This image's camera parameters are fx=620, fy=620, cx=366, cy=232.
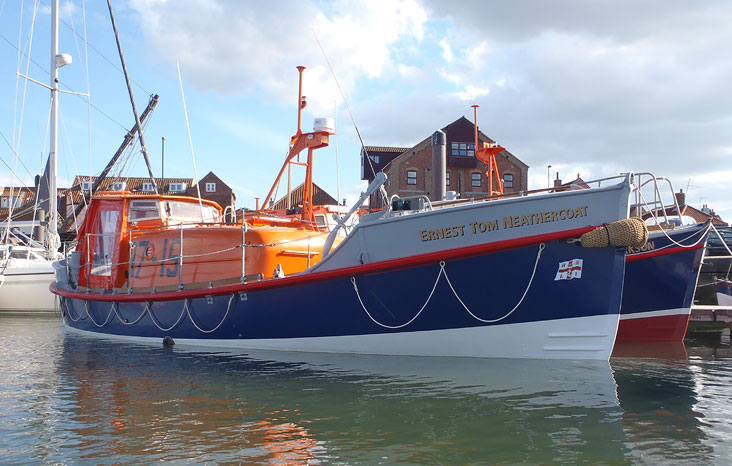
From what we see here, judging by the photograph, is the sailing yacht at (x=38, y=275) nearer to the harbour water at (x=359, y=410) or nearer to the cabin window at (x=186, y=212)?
the cabin window at (x=186, y=212)

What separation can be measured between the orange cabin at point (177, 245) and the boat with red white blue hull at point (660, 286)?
240 inches

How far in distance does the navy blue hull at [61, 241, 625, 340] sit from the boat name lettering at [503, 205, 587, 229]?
321mm

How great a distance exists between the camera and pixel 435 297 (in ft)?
27.8

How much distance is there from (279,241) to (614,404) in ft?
19.4

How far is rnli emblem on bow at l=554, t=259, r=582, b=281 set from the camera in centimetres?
812

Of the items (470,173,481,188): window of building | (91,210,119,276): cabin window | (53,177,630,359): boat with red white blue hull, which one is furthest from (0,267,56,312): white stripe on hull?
(470,173,481,188): window of building

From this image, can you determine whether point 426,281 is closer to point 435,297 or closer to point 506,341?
point 435,297

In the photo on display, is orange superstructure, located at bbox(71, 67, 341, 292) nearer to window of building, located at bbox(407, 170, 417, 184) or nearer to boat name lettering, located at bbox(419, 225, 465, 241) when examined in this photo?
boat name lettering, located at bbox(419, 225, 465, 241)

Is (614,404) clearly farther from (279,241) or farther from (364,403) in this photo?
(279,241)

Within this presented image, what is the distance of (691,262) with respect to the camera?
1202cm

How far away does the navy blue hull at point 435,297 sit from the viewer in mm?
8148

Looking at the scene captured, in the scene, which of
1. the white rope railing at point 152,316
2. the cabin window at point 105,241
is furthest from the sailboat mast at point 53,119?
the cabin window at point 105,241

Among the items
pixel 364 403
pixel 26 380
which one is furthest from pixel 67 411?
pixel 364 403

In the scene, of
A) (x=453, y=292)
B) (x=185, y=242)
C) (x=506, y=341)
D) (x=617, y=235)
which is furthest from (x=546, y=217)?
(x=185, y=242)
